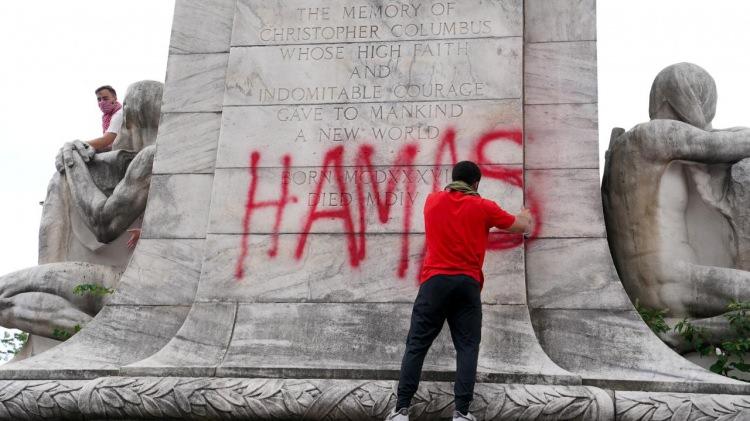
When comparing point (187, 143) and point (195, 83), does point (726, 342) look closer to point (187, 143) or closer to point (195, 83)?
point (187, 143)

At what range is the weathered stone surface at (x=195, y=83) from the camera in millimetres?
11552

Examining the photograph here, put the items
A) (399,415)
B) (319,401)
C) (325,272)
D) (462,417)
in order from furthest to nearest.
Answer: (325,272)
(319,401)
(399,415)
(462,417)

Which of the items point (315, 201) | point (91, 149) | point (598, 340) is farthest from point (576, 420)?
point (91, 149)

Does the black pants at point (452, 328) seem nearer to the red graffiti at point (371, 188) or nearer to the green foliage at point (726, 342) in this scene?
the red graffiti at point (371, 188)

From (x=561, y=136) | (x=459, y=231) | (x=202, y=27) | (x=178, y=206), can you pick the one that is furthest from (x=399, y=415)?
(x=202, y=27)

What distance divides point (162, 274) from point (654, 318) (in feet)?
15.4

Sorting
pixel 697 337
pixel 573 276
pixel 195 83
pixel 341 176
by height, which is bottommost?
pixel 697 337

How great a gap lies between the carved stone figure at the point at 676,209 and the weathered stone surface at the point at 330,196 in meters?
1.44

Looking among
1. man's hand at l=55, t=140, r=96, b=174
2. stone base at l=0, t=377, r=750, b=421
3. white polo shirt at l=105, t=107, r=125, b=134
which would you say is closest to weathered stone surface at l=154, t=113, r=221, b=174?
man's hand at l=55, t=140, r=96, b=174

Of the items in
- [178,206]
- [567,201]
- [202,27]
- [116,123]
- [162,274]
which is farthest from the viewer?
[116,123]

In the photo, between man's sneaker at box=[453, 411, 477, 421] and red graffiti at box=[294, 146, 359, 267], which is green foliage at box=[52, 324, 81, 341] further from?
man's sneaker at box=[453, 411, 477, 421]

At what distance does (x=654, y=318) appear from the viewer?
10.5 metres

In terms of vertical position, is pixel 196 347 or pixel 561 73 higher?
pixel 561 73

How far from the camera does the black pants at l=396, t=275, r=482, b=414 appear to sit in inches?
336
